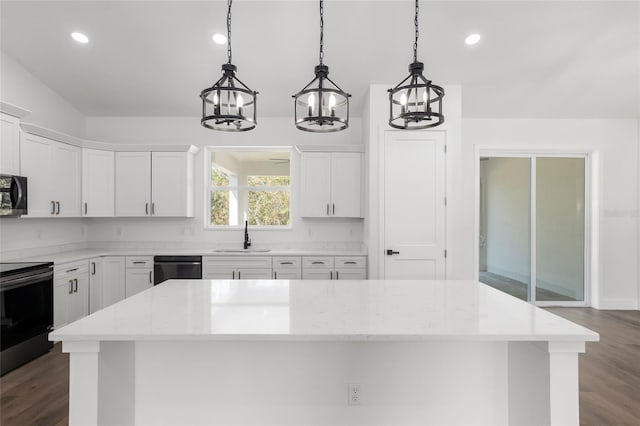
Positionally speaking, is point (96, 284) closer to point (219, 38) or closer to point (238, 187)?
point (238, 187)

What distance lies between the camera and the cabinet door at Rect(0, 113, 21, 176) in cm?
318

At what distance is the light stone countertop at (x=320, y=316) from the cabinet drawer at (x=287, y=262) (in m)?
2.01

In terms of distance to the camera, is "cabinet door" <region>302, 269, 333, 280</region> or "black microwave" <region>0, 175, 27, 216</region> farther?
"cabinet door" <region>302, 269, 333, 280</region>

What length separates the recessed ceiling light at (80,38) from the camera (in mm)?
3484

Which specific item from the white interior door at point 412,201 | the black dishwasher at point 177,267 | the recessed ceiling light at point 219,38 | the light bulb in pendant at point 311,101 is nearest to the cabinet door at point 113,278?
the black dishwasher at point 177,267

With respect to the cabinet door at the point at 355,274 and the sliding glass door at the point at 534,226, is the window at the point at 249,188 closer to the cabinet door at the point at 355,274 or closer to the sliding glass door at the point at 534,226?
the cabinet door at the point at 355,274

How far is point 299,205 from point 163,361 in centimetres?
337

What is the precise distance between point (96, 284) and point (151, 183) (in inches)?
55.1

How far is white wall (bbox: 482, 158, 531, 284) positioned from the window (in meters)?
2.90

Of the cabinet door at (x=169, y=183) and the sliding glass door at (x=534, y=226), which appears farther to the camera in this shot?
the sliding glass door at (x=534, y=226)

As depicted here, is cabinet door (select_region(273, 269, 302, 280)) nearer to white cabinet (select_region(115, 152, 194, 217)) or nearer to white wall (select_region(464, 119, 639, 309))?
white cabinet (select_region(115, 152, 194, 217))

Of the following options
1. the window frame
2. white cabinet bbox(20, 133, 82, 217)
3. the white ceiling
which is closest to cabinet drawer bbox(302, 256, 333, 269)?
the window frame

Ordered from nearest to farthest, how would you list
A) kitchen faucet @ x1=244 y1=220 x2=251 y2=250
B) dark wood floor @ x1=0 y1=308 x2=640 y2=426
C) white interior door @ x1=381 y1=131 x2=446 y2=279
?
dark wood floor @ x1=0 y1=308 x2=640 y2=426 < white interior door @ x1=381 y1=131 x2=446 y2=279 < kitchen faucet @ x1=244 y1=220 x2=251 y2=250

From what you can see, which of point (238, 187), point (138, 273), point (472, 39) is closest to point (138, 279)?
point (138, 273)
